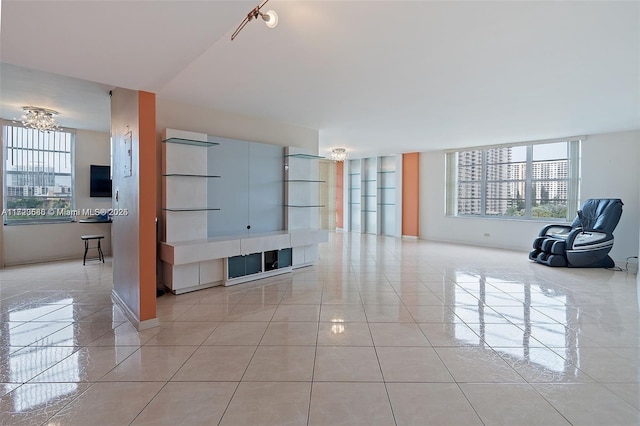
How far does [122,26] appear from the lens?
2.03m

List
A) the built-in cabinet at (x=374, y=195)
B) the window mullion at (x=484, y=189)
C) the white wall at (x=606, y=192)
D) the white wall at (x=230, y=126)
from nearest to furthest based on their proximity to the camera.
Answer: the white wall at (x=230, y=126) → the white wall at (x=606, y=192) → the window mullion at (x=484, y=189) → the built-in cabinet at (x=374, y=195)

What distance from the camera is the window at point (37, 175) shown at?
20.2ft

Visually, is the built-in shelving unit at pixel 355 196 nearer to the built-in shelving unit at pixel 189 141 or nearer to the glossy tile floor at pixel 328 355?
the glossy tile floor at pixel 328 355

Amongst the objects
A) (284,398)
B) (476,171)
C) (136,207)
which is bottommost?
(284,398)

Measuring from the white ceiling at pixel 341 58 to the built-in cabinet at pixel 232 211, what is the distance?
0.80 metres

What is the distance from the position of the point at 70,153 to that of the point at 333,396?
25.7 ft

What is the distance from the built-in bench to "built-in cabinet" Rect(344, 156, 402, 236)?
5753 millimetres

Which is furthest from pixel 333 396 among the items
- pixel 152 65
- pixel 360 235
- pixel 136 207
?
pixel 360 235

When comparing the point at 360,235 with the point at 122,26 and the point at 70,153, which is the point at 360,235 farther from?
the point at 122,26

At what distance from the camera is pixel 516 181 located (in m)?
8.41

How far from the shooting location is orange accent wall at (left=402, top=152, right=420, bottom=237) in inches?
406

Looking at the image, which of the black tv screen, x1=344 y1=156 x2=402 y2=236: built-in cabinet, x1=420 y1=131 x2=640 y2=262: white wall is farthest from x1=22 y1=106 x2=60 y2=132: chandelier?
x1=420 y1=131 x2=640 y2=262: white wall

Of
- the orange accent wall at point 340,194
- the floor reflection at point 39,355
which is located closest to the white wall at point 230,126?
the floor reflection at point 39,355

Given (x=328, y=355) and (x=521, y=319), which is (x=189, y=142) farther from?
(x=521, y=319)
